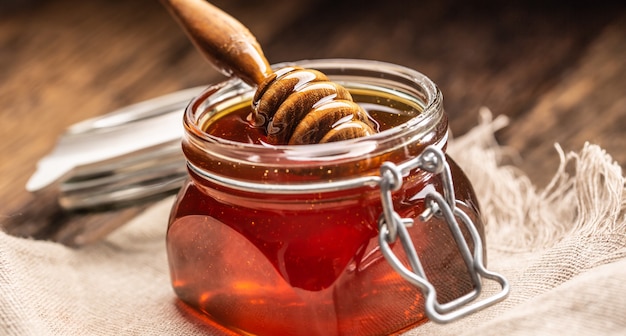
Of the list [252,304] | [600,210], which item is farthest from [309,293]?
[600,210]

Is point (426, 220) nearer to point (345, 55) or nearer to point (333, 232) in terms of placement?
point (333, 232)

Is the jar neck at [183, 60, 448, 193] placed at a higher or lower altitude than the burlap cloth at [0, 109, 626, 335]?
higher

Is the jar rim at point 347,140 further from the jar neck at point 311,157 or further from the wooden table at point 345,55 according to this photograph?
the wooden table at point 345,55

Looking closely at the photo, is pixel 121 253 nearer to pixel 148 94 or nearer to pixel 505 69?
pixel 148 94

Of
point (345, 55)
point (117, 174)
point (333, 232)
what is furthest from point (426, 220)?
point (345, 55)

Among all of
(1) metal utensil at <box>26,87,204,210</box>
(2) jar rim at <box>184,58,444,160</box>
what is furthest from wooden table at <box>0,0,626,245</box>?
(2) jar rim at <box>184,58,444,160</box>

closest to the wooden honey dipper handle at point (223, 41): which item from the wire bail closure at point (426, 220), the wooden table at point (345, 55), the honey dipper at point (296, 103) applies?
the honey dipper at point (296, 103)

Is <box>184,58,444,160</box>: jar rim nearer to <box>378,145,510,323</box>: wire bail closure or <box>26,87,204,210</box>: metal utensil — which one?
<box>378,145,510,323</box>: wire bail closure
